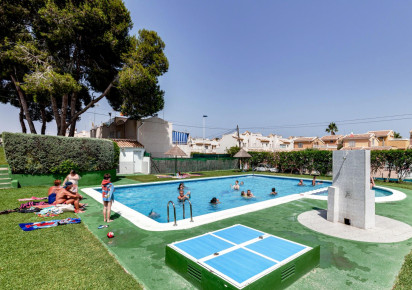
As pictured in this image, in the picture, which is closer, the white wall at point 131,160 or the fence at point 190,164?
the white wall at point 131,160

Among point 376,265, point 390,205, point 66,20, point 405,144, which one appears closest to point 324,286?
point 376,265

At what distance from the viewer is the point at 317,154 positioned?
24484mm

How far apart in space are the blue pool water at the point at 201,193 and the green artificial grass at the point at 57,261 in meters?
5.25

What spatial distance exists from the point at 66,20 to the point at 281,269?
2555 cm

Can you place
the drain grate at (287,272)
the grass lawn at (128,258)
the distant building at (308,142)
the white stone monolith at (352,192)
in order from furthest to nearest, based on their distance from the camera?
the distant building at (308,142), the white stone monolith at (352,192), the grass lawn at (128,258), the drain grate at (287,272)

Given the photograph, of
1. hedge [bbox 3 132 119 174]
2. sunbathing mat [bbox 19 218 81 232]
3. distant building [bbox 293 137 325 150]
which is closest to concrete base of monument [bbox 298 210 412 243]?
sunbathing mat [bbox 19 218 81 232]

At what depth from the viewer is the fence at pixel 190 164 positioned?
26.5 m

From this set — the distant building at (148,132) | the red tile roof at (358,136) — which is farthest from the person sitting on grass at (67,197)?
the red tile roof at (358,136)

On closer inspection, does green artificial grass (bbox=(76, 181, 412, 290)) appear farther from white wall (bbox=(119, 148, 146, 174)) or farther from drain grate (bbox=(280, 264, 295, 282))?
white wall (bbox=(119, 148, 146, 174))

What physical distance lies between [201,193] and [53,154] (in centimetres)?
1133

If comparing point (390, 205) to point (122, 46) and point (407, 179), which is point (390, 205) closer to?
point (407, 179)

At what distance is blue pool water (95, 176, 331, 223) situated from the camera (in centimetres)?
1311

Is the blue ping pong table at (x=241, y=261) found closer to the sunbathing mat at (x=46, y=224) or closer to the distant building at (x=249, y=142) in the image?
the sunbathing mat at (x=46, y=224)

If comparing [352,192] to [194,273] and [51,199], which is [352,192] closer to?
[194,273]
